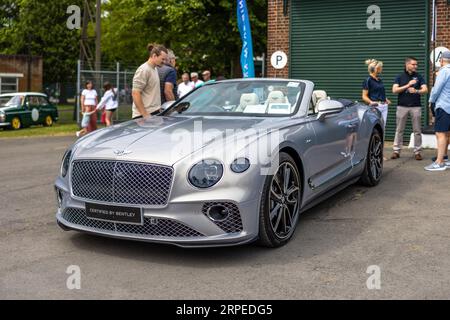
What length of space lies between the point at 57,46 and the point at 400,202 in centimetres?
4562

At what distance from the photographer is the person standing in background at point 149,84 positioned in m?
8.01

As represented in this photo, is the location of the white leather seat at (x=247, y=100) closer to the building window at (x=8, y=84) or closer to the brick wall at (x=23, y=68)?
the building window at (x=8, y=84)

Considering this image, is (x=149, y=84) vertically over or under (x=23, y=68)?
under

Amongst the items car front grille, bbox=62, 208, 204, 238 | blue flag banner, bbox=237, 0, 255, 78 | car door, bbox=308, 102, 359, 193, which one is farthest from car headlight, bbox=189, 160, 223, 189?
blue flag banner, bbox=237, 0, 255, 78

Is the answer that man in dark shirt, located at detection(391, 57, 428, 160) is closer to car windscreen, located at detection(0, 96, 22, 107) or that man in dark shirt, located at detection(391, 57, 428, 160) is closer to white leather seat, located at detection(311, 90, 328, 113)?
white leather seat, located at detection(311, 90, 328, 113)

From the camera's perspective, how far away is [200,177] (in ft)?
14.7

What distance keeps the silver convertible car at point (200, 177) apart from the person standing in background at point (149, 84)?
6.89ft

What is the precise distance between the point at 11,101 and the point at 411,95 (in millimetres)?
17602

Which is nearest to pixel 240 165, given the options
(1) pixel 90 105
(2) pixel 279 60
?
(2) pixel 279 60

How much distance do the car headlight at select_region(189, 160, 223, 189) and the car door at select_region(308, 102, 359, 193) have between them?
4.60ft

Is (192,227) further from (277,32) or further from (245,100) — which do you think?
(277,32)

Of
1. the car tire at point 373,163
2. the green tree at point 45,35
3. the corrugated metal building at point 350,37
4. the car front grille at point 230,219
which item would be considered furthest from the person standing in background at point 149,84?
the green tree at point 45,35

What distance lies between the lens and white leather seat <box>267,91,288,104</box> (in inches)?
239

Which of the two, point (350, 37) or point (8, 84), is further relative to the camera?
point (8, 84)
